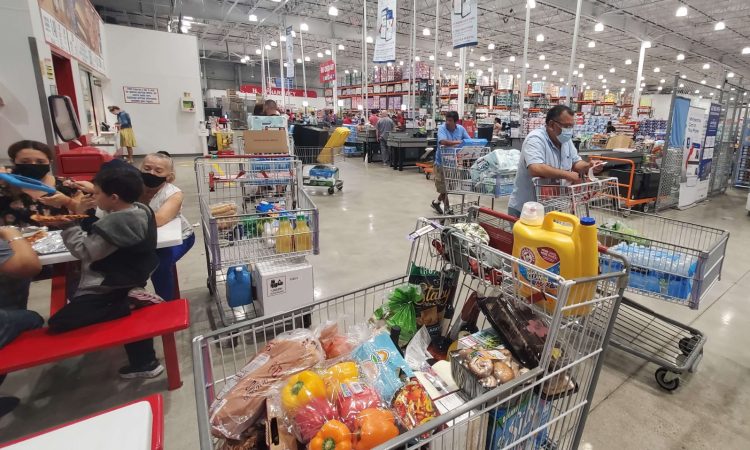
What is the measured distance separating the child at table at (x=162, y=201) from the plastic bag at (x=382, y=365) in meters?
2.08

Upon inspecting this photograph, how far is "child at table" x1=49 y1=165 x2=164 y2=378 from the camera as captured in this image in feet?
7.03

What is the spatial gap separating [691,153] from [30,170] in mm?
9649

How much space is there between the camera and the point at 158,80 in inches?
538

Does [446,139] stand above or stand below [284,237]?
above

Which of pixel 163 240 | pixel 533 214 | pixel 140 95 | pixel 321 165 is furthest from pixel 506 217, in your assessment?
pixel 140 95

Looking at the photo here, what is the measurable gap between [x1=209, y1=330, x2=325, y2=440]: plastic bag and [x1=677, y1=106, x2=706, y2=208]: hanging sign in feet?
27.6

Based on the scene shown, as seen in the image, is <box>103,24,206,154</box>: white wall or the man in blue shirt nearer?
the man in blue shirt

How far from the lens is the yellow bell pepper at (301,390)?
1.13m

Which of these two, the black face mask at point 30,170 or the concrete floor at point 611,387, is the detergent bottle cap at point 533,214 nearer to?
the concrete floor at point 611,387

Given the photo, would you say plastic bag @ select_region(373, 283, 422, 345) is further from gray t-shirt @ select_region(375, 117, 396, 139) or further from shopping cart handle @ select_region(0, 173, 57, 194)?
gray t-shirt @ select_region(375, 117, 396, 139)

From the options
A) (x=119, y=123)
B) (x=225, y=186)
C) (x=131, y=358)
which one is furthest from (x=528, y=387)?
(x=119, y=123)

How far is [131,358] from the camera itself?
8.29 feet

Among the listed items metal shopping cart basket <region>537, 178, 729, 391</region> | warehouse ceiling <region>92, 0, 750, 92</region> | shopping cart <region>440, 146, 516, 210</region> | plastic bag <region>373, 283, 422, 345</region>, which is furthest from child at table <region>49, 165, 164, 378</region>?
warehouse ceiling <region>92, 0, 750, 92</region>

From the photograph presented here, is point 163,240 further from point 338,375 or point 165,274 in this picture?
point 338,375
